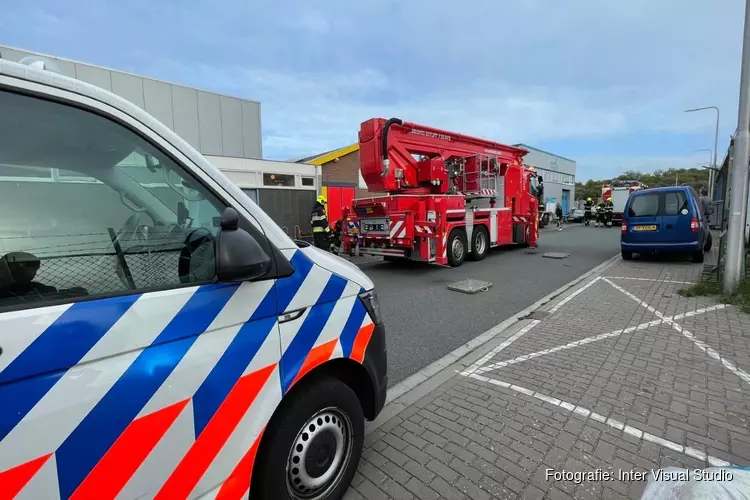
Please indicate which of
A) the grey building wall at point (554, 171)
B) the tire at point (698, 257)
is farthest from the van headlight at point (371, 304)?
the grey building wall at point (554, 171)

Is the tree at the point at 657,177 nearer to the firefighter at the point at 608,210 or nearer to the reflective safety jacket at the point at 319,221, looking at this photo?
the firefighter at the point at 608,210

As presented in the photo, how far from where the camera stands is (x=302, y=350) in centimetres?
186

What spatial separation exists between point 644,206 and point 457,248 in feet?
16.2

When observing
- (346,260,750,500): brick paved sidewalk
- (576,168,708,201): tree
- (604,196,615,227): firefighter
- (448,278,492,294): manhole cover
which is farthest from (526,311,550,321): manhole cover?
(576,168,708,201): tree

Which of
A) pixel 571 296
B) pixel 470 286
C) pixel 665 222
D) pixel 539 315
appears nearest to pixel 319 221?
pixel 470 286

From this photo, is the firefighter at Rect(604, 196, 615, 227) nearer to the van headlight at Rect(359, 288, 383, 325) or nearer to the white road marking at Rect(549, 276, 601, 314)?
the white road marking at Rect(549, 276, 601, 314)

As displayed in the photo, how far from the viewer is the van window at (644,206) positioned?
9.91m

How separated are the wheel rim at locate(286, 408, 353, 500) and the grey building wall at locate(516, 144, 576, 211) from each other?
1466 inches

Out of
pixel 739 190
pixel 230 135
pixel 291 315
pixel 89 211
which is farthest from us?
pixel 230 135

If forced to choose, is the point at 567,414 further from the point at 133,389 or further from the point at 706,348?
the point at 133,389

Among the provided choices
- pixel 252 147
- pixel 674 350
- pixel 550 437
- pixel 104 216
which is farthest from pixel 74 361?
pixel 252 147

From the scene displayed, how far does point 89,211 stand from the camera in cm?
147

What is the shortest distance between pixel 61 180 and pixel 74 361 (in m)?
0.70

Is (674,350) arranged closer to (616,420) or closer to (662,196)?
(616,420)
